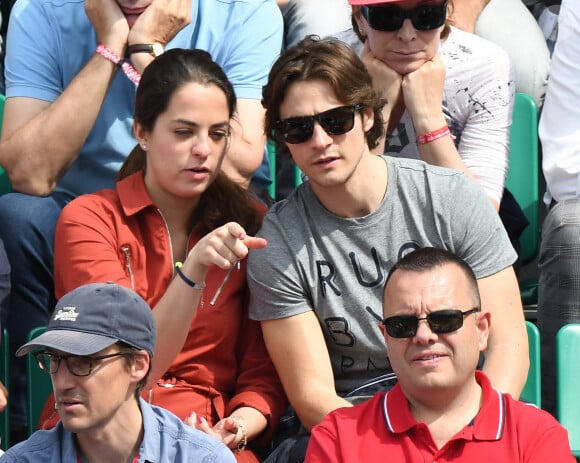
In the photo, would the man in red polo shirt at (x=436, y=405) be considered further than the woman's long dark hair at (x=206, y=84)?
No

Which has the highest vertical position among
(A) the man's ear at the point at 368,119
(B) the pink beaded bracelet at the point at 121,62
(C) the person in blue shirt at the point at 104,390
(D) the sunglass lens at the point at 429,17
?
(D) the sunglass lens at the point at 429,17

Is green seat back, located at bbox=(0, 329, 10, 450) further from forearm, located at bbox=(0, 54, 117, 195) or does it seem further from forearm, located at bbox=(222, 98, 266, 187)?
forearm, located at bbox=(222, 98, 266, 187)

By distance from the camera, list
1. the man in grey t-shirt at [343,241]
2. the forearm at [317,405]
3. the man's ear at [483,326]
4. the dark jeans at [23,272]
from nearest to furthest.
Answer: the man's ear at [483,326]
the forearm at [317,405]
the man in grey t-shirt at [343,241]
the dark jeans at [23,272]

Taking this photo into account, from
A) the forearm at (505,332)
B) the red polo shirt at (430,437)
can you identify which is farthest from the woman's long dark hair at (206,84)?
→ the red polo shirt at (430,437)

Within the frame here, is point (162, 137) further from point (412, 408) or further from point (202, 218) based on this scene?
point (412, 408)

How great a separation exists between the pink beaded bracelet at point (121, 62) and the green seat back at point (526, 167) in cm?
149

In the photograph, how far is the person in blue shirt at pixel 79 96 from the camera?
4.06 meters

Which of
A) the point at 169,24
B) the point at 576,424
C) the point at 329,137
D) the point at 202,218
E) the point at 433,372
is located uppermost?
the point at 169,24

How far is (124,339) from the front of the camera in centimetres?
299

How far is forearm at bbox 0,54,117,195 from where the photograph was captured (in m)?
4.12

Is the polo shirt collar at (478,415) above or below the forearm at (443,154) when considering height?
below

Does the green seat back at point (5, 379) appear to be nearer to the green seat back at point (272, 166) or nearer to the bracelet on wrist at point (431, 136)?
the green seat back at point (272, 166)

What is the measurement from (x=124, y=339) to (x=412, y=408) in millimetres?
759

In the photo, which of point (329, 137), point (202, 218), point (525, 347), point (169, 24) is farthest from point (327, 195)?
point (169, 24)
